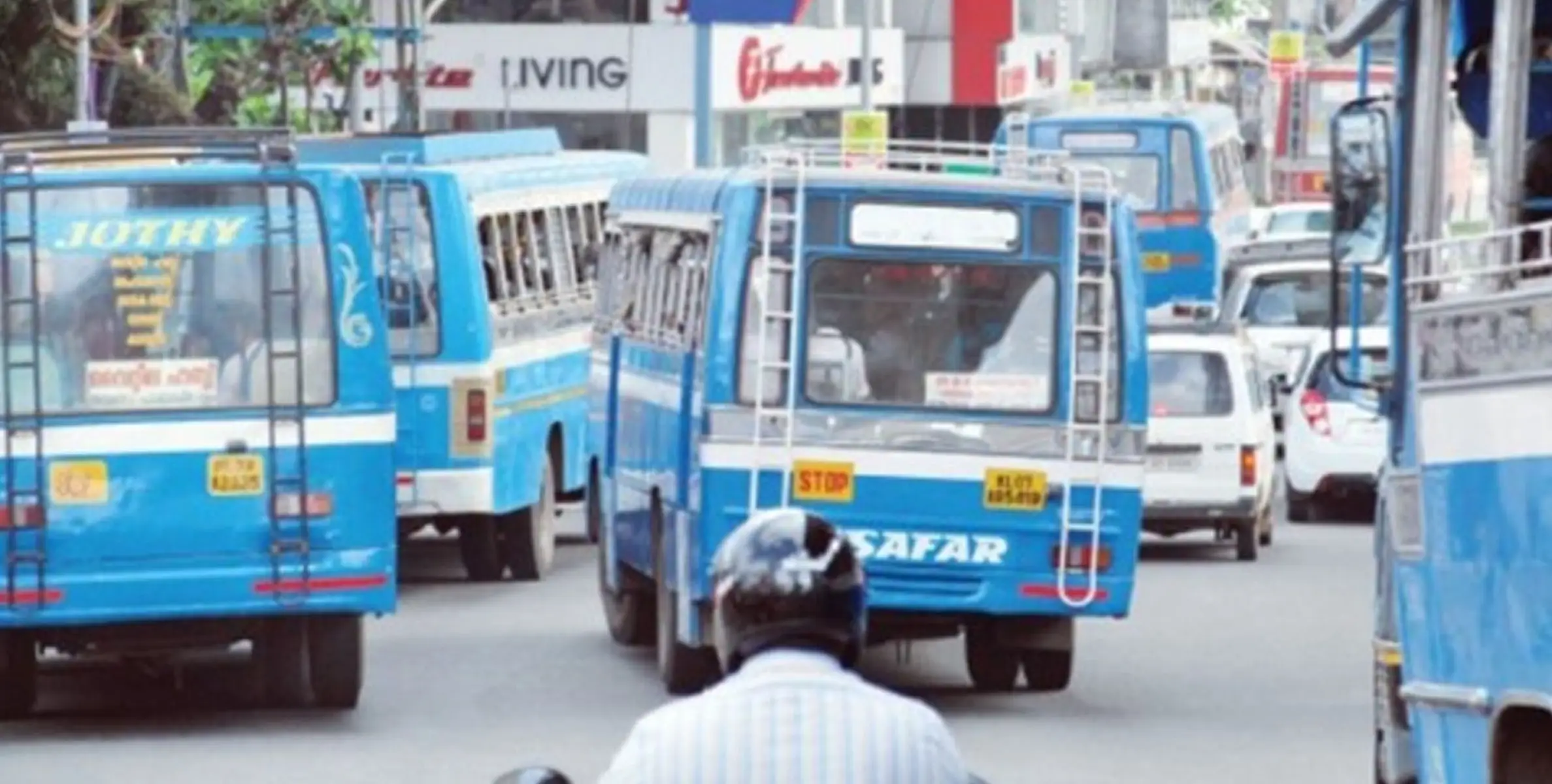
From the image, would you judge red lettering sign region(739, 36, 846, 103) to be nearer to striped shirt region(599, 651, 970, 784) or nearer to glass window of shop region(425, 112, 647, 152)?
glass window of shop region(425, 112, 647, 152)

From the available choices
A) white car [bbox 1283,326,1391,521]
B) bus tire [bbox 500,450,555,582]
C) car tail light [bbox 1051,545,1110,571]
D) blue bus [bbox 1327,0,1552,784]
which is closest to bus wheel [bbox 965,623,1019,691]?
car tail light [bbox 1051,545,1110,571]

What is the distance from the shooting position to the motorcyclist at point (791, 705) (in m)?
6.18

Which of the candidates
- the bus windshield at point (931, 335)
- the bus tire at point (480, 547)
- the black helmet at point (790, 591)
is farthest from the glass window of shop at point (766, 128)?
the black helmet at point (790, 591)

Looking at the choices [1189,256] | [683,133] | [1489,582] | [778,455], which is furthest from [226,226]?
[683,133]

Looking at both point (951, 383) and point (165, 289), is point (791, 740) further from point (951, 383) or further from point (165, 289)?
point (951, 383)

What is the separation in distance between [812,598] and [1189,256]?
46590mm

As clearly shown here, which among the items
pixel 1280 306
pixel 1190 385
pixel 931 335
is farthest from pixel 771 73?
pixel 931 335

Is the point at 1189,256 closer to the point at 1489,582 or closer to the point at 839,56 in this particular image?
the point at 839,56

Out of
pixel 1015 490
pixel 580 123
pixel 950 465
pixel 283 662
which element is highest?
pixel 950 465

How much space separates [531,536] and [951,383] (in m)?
8.81

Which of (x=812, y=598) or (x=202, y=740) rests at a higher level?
(x=812, y=598)

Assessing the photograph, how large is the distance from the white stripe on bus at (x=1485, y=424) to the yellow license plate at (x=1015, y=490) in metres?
9.43

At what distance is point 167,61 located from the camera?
4088cm

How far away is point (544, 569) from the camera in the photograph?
96.2 ft
